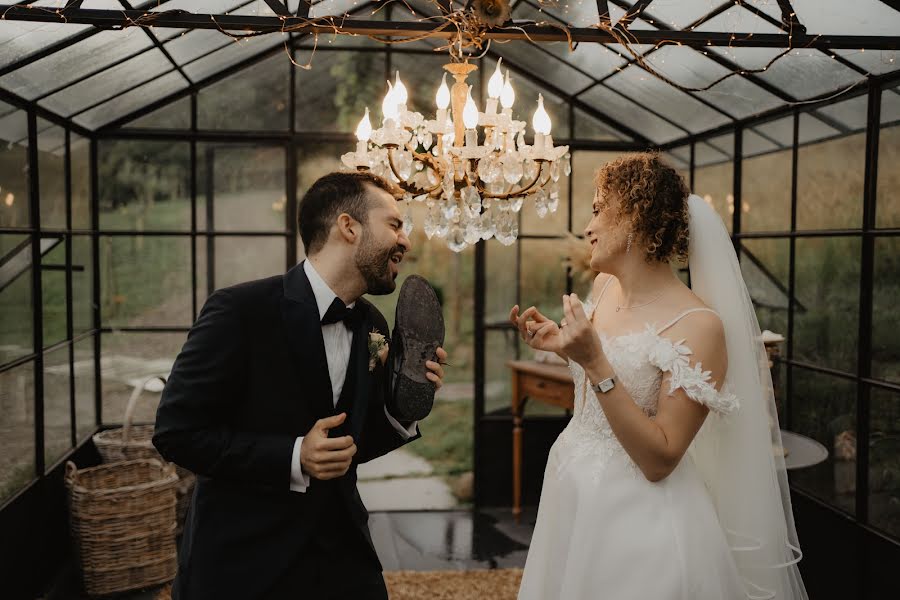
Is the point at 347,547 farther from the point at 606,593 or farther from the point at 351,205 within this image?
the point at 351,205

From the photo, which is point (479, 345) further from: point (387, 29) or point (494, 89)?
point (387, 29)

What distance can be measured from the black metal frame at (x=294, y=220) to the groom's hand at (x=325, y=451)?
140cm

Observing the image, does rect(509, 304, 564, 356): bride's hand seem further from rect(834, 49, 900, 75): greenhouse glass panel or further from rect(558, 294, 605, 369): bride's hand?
rect(834, 49, 900, 75): greenhouse glass panel

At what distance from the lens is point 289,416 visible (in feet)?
5.49

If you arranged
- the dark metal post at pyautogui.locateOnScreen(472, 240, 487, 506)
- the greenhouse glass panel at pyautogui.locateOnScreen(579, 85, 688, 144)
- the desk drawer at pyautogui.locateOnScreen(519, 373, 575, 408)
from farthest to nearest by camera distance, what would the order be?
1. the dark metal post at pyautogui.locateOnScreen(472, 240, 487, 506)
2. the greenhouse glass panel at pyautogui.locateOnScreen(579, 85, 688, 144)
3. the desk drawer at pyautogui.locateOnScreen(519, 373, 575, 408)

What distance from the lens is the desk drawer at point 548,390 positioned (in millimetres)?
4480

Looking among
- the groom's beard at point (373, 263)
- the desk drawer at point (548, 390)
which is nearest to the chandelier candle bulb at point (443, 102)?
the groom's beard at point (373, 263)

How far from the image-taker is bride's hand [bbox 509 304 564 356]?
1681mm

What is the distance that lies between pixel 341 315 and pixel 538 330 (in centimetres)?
44

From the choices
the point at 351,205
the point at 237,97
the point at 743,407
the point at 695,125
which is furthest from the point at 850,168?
the point at 237,97

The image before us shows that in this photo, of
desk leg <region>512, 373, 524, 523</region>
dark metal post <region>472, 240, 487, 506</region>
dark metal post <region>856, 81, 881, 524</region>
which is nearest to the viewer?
dark metal post <region>856, 81, 881, 524</region>

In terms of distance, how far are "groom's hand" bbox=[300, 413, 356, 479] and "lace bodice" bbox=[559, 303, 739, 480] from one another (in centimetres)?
59

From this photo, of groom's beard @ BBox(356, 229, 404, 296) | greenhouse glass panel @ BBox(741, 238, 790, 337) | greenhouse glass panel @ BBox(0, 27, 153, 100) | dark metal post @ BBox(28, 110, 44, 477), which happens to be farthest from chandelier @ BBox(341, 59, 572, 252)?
dark metal post @ BBox(28, 110, 44, 477)

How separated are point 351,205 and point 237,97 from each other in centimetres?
326
